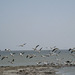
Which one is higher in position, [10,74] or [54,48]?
[54,48]

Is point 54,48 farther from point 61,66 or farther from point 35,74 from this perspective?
point 61,66

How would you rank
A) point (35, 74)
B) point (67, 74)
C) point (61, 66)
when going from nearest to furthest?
point (35, 74) < point (67, 74) < point (61, 66)

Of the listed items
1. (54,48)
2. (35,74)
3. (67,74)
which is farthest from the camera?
(67,74)

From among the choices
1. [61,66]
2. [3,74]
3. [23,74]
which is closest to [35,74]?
[23,74]

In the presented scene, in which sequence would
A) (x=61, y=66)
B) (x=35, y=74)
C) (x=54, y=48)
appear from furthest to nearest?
(x=61, y=66)
(x=35, y=74)
(x=54, y=48)

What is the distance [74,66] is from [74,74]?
18.9 m

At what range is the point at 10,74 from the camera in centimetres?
5141

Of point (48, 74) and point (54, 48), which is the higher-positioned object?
point (54, 48)

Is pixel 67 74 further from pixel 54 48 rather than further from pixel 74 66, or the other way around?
pixel 74 66

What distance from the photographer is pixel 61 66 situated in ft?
238

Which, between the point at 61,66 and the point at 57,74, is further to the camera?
the point at 61,66

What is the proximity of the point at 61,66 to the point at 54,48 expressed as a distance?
96.3 ft

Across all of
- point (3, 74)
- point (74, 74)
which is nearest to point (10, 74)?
point (3, 74)

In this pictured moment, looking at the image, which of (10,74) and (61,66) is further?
(61,66)
